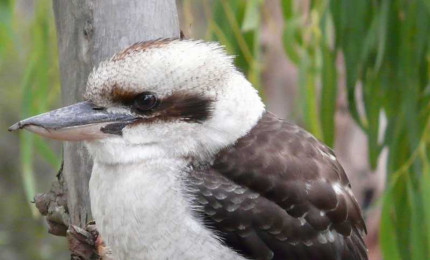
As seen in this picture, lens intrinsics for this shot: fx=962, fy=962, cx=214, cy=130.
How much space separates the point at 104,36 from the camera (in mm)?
1734

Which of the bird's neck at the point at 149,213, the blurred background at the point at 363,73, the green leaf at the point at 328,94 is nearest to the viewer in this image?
the bird's neck at the point at 149,213

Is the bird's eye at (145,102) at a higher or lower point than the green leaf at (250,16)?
lower

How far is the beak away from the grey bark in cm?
7

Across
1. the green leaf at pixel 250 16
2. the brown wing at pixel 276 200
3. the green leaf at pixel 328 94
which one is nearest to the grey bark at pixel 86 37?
the brown wing at pixel 276 200

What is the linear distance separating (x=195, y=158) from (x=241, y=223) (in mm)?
144

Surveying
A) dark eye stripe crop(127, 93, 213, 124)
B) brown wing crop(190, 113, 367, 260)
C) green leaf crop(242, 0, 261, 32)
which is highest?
green leaf crop(242, 0, 261, 32)

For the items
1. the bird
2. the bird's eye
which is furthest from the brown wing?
the bird's eye

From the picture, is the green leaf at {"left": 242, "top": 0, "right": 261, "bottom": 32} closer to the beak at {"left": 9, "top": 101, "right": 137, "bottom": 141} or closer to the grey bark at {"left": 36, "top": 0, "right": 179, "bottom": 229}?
the grey bark at {"left": 36, "top": 0, "right": 179, "bottom": 229}

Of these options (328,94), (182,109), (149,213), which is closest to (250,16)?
(328,94)

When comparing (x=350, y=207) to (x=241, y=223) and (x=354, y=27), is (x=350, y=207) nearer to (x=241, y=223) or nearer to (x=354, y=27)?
(x=241, y=223)

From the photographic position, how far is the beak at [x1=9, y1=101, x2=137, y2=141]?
170 cm

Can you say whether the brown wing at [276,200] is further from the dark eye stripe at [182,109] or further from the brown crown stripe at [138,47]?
the brown crown stripe at [138,47]

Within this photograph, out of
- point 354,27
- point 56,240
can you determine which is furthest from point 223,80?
point 56,240

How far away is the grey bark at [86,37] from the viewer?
1733mm
